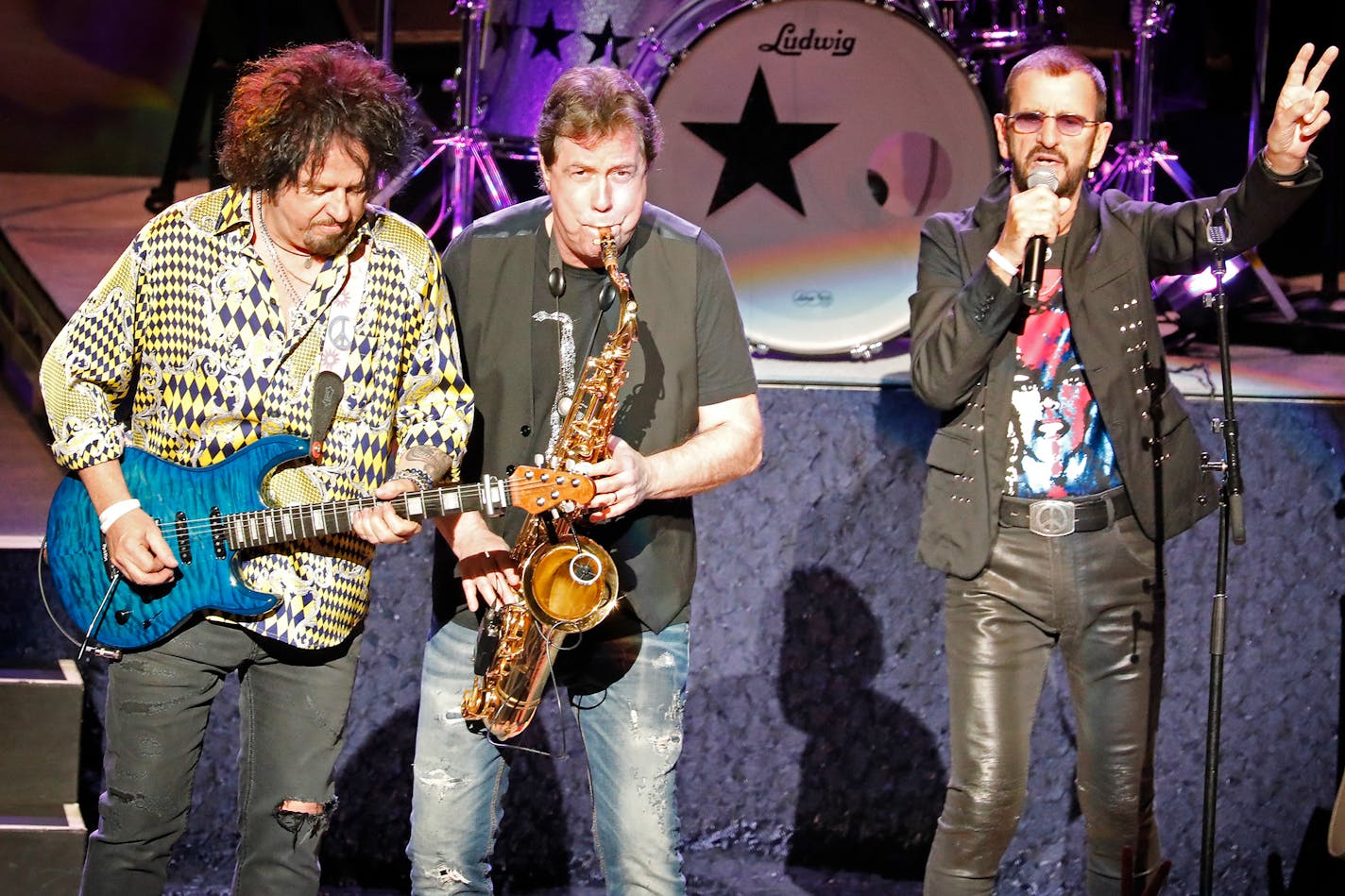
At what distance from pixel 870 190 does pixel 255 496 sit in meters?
2.47

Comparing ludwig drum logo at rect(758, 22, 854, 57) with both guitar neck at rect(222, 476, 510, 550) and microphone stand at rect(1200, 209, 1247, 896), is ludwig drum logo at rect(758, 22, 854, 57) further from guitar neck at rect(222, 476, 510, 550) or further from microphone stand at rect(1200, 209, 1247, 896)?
guitar neck at rect(222, 476, 510, 550)

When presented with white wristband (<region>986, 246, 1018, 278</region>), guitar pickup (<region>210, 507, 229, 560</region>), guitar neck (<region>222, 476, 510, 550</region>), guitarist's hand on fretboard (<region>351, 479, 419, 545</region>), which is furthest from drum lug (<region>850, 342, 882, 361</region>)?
guitar pickup (<region>210, 507, 229, 560</region>)

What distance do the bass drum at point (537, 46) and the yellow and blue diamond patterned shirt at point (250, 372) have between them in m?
2.10

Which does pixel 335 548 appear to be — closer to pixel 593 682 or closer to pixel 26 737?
pixel 593 682

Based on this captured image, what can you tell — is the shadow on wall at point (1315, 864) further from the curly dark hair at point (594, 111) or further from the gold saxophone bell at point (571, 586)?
the curly dark hair at point (594, 111)

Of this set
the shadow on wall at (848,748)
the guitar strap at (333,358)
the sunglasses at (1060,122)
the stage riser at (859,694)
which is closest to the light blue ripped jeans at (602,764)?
the guitar strap at (333,358)

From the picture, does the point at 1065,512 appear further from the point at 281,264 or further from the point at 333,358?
the point at 281,264

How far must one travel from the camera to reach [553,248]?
9.95 feet

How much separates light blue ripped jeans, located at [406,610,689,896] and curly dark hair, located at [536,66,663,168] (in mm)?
948

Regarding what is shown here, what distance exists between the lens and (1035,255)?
2969 mm

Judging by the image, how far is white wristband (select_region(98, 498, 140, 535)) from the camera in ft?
9.23

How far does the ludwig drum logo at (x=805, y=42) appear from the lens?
15.0 ft

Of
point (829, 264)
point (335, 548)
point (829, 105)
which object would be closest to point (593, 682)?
point (335, 548)

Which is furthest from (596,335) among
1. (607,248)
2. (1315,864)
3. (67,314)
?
(1315,864)
